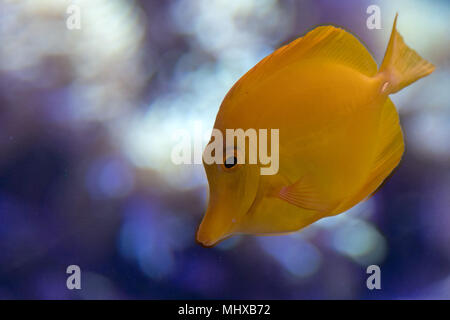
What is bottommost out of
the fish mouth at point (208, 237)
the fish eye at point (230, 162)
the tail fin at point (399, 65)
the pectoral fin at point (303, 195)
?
the fish mouth at point (208, 237)

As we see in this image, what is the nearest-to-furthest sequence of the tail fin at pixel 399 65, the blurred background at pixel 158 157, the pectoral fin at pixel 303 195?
1. the pectoral fin at pixel 303 195
2. the tail fin at pixel 399 65
3. the blurred background at pixel 158 157

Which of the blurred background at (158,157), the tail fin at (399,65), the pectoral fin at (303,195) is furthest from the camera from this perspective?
the blurred background at (158,157)

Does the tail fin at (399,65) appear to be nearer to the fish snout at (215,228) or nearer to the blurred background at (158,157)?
the blurred background at (158,157)

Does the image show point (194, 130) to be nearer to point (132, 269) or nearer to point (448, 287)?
point (132, 269)

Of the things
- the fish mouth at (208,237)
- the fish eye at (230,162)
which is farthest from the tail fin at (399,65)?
the fish mouth at (208,237)

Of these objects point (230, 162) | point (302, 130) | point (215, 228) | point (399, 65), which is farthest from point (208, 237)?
point (399, 65)

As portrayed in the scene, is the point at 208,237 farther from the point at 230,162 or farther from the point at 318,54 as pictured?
the point at 318,54

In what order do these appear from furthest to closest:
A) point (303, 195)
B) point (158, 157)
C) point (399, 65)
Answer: point (158, 157) < point (399, 65) < point (303, 195)

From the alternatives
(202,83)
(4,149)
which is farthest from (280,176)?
(4,149)
